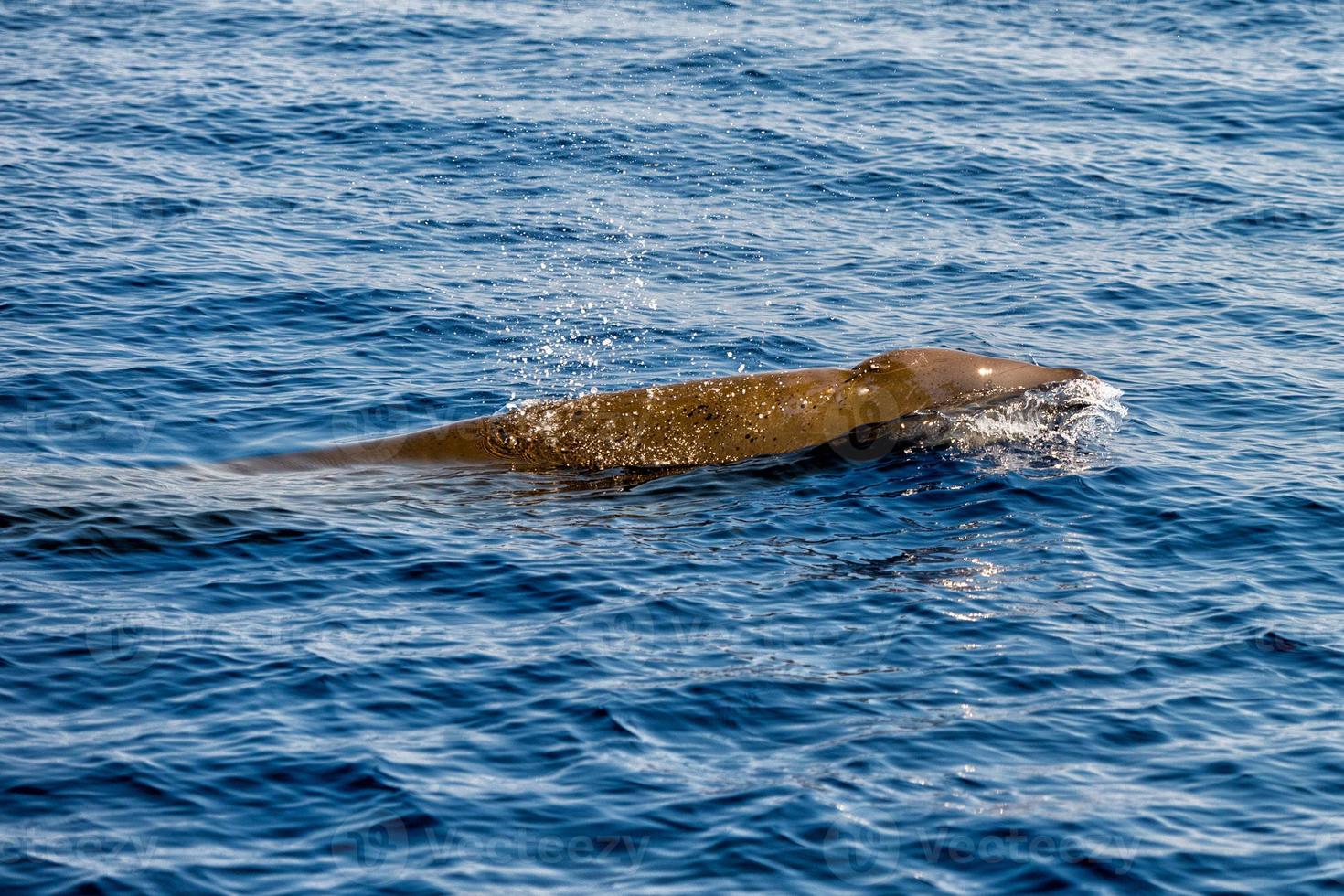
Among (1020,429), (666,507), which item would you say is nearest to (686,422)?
(666,507)

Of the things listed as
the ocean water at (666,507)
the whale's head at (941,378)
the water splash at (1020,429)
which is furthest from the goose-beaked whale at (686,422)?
the ocean water at (666,507)

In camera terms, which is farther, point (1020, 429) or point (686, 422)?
point (1020, 429)

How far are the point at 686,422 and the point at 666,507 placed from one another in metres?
1.29

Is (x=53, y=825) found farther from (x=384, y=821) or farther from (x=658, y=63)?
(x=658, y=63)

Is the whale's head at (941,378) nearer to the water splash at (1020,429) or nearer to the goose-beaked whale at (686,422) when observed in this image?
the goose-beaked whale at (686,422)

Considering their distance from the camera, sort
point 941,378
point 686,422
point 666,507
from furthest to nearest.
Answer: point 941,378, point 686,422, point 666,507

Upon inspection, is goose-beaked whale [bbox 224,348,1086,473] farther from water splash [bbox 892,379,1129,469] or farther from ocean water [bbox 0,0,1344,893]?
ocean water [bbox 0,0,1344,893]

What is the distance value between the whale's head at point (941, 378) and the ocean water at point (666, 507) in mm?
302

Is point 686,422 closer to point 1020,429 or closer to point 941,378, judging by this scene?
point 941,378

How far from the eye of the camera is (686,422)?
51.7ft

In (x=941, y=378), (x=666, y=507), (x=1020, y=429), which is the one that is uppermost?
(x=941, y=378)

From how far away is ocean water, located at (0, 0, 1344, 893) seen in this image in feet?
32.2

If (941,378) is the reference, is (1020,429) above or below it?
below

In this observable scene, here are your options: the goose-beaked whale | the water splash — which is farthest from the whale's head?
the water splash
